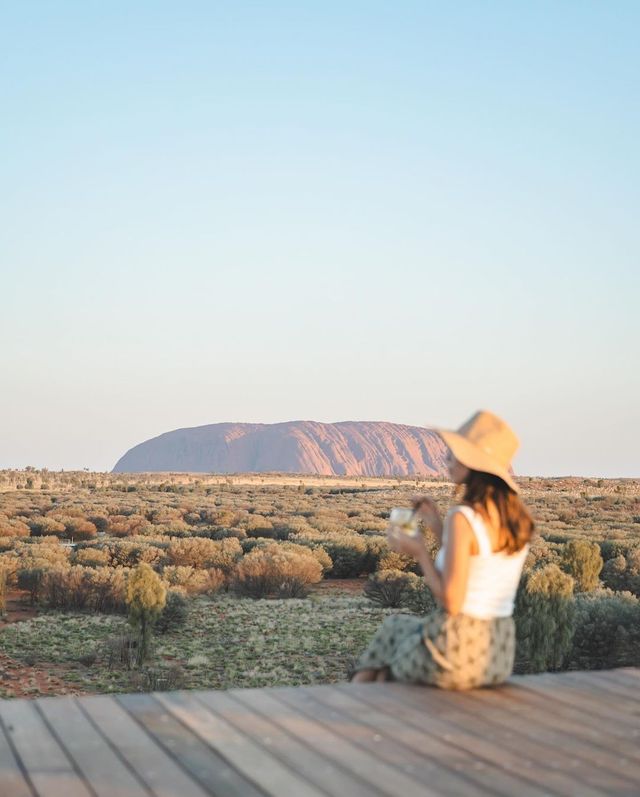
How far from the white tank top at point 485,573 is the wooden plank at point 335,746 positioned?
0.95m

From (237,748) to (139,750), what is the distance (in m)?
0.38

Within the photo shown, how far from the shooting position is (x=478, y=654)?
485 cm

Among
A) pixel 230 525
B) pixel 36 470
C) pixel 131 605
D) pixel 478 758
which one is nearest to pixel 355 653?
pixel 131 605

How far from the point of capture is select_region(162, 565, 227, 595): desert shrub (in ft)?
62.2

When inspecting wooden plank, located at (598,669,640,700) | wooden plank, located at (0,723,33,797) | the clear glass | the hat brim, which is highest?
the hat brim

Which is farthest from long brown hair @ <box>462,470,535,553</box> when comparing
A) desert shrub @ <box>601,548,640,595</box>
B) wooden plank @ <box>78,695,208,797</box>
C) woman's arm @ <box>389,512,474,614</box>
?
Answer: desert shrub @ <box>601,548,640,595</box>

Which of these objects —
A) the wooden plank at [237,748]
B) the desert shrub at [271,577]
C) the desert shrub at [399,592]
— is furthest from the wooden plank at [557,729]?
the desert shrub at [271,577]

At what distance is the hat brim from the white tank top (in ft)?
0.68

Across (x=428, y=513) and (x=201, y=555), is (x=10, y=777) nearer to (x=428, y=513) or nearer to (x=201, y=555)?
(x=428, y=513)

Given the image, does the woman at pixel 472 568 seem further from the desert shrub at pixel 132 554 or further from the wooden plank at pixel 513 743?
the desert shrub at pixel 132 554

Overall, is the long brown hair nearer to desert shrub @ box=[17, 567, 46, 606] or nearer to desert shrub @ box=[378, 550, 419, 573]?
desert shrub @ box=[17, 567, 46, 606]

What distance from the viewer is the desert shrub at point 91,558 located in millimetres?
20828

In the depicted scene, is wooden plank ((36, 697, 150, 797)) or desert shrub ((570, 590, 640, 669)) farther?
desert shrub ((570, 590, 640, 669))

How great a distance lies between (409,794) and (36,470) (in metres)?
104
